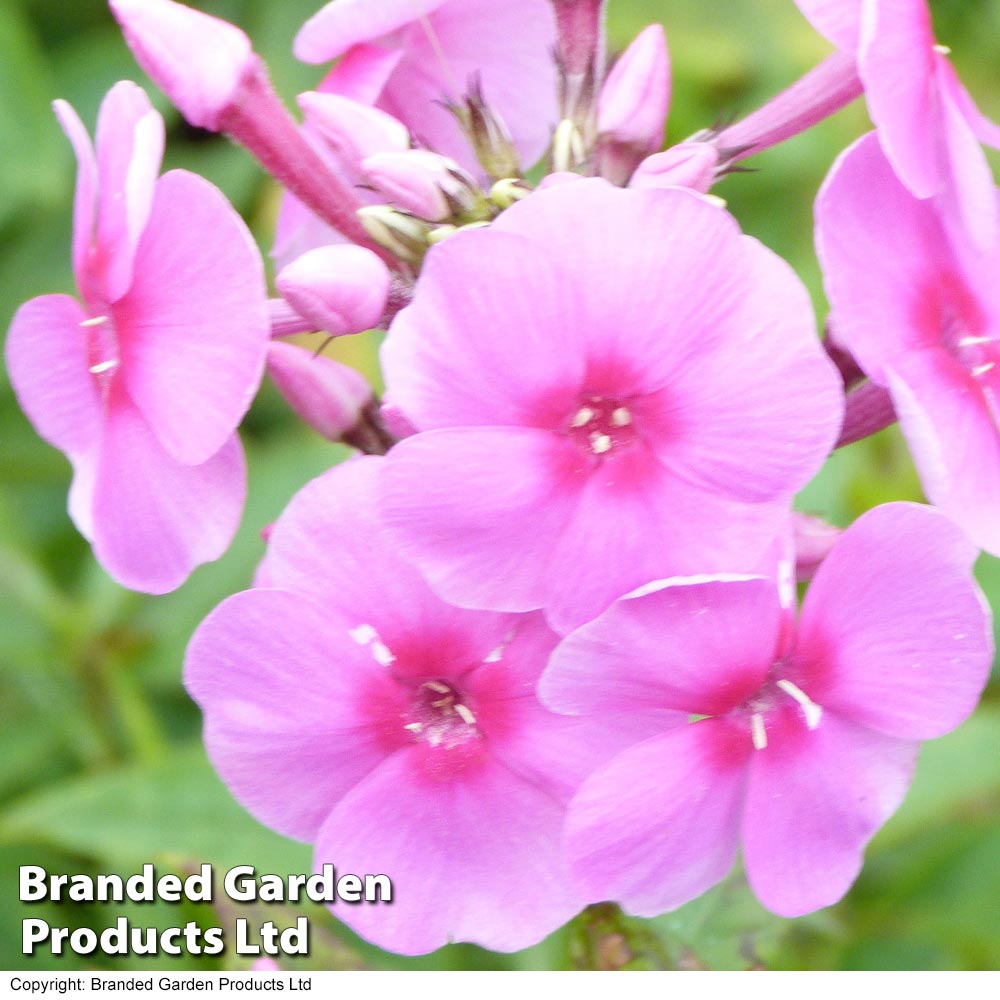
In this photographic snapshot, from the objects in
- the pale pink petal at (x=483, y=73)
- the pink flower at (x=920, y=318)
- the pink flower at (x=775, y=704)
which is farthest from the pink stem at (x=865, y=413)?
the pale pink petal at (x=483, y=73)

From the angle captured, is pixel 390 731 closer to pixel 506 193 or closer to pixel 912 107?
pixel 506 193

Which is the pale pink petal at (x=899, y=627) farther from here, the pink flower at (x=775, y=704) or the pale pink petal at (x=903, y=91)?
the pale pink petal at (x=903, y=91)

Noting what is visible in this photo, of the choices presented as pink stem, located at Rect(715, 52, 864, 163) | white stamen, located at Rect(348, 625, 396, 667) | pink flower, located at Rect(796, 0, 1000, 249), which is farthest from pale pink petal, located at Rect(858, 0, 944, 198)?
white stamen, located at Rect(348, 625, 396, 667)

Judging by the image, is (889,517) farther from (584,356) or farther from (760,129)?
(760,129)

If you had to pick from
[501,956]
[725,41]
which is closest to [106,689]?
[501,956]

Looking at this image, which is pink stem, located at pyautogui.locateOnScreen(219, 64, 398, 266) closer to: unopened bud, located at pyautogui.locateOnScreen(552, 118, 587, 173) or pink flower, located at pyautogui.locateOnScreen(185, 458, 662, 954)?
unopened bud, located at pyautogui.locateOnScreen(552, 118, 587, 173)
